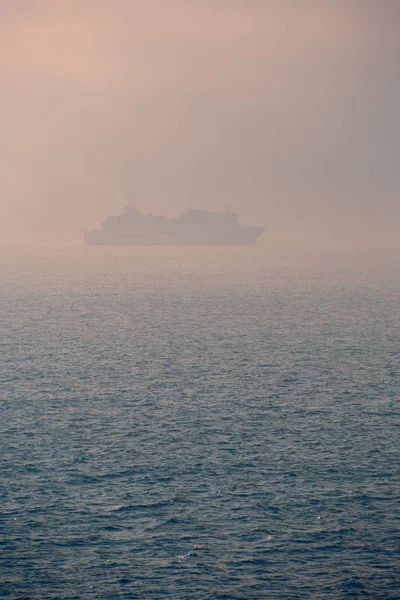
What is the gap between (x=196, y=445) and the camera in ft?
82.2

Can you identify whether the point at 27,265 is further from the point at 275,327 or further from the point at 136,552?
the point at 136,552

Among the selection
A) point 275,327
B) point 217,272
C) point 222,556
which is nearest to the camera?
point 222,556

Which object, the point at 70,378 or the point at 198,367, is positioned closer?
the point at 70,378

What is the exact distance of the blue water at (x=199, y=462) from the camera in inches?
667

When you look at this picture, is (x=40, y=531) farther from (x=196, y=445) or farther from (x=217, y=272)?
(x=217, y=272)

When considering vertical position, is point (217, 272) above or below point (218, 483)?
above

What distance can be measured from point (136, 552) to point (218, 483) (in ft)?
14.9

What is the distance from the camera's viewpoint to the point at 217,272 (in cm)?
10894

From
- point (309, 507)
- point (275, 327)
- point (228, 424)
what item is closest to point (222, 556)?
point (309, 507)

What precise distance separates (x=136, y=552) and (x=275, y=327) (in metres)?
35.9

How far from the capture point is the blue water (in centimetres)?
1695

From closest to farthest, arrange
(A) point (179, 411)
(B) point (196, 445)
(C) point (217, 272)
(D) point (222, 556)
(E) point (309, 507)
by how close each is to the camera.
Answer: (D) point (222, 556), (E) point (309, 507), (B) point (196, 445), (A) point (179, 411), (C) point (217, 272)

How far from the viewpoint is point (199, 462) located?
76.7 ft

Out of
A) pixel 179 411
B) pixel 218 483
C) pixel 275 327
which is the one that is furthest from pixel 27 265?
pixel 218 483
